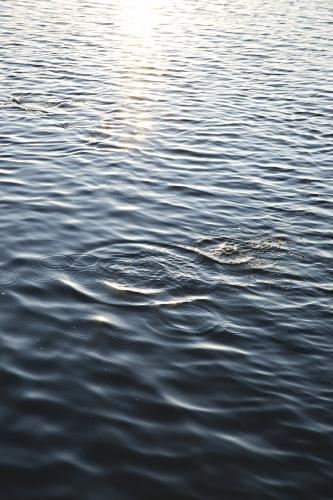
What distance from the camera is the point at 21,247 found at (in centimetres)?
1103

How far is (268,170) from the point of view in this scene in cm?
1589

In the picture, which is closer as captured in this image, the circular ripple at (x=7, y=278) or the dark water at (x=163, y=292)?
the dark water at (x=163, y=292)

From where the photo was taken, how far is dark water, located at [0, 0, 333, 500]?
6.64m

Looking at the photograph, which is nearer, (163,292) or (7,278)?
(163,292)

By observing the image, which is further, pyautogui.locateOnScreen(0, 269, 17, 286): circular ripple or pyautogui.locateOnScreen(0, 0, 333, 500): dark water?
pyautogui.locateOnScreen(0, 269, 17, 286): circular ripple

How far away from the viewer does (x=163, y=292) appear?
9.76 meters

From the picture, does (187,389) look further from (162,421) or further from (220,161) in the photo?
(220,161)

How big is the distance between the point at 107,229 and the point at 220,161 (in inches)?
213

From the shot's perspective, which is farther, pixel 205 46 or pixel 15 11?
pixel 15 11

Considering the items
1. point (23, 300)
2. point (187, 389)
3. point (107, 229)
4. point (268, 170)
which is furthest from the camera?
point (268, 170)

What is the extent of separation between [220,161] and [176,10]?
31514mm

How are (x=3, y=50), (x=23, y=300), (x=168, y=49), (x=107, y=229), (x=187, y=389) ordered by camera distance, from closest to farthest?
(x=187, y=389)
(x=23, y=300)
(x=107, y=229)
(x=3, y=50)
(x=168, y=49)

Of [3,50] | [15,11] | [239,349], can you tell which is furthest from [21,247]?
[15,11]

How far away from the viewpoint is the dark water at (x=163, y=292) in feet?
21.8
